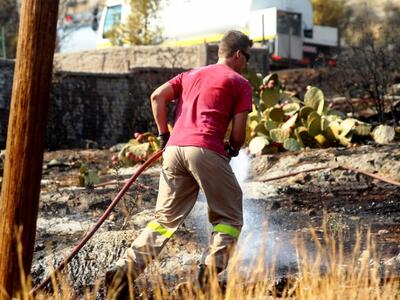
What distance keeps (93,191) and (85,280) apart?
143 inches

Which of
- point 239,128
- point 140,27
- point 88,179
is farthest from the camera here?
point 140,27

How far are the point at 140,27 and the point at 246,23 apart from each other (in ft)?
16.1

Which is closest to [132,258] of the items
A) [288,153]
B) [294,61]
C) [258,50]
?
[288,153]

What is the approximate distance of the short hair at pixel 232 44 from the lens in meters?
6.57

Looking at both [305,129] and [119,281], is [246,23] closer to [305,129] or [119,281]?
[305,129]

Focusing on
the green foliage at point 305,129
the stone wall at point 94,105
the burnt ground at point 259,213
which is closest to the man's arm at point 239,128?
the burnt ground at point 259,213

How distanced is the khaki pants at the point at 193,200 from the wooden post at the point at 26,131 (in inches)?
41.3

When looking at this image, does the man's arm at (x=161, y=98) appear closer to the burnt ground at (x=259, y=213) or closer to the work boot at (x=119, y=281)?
the burnt ground at (x=259, y=213)

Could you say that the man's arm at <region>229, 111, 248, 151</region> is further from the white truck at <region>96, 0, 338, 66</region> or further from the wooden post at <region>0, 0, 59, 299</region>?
the white truck at <region>96, 0, 338, 66</region>

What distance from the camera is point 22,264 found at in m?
5.41

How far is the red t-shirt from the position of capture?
6402mm

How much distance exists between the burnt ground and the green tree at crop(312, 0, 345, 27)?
35.9 meters

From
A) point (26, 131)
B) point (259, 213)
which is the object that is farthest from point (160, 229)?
point (259, 213)

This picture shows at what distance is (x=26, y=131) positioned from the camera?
17.6ft
